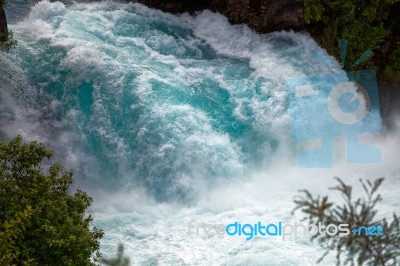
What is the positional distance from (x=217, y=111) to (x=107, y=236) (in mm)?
4088

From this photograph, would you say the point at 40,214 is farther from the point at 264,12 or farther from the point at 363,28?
the point at 363,28

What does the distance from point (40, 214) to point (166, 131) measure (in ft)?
17.0

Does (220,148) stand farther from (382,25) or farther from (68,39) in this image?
(382,25)

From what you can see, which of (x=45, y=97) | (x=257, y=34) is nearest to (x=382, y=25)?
(x=257, y=34)

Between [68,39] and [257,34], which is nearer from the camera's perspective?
[68,39]

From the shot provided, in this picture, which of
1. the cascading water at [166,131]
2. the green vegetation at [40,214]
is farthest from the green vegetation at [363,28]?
the green vegetation at [40,214]

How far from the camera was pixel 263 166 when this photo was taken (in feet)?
39.4

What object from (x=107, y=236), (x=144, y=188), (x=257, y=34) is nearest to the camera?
(x=107, y=236)

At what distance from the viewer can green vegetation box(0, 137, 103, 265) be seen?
6469 millimetres

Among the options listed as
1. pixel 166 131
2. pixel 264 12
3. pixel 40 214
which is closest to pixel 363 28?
pixel 264 12

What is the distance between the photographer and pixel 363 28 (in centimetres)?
1412

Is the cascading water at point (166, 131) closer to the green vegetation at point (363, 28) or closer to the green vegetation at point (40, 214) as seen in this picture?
the green vegetation at point (363, 28)

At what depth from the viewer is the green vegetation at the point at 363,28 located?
14039mm

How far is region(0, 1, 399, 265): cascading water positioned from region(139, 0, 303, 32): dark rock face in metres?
0.89
